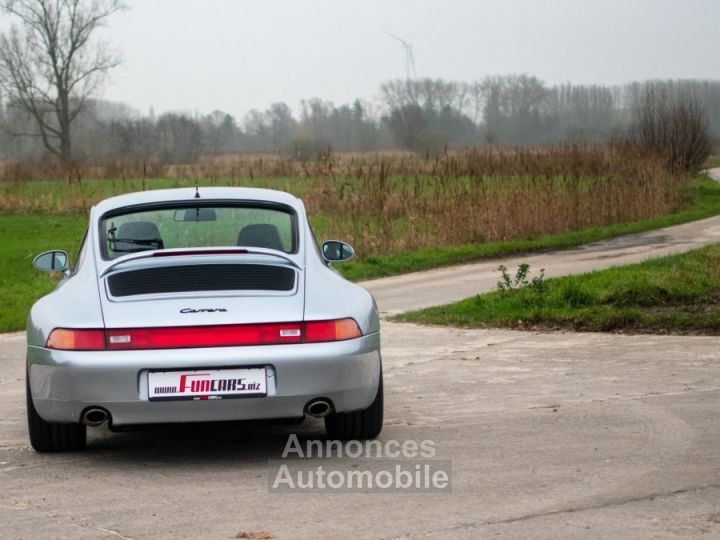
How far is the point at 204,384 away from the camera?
6285mm

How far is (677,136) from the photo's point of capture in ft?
152

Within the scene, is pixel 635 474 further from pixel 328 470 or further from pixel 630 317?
pixel 630 317

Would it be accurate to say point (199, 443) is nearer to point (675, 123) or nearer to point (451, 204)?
point (451, 204)

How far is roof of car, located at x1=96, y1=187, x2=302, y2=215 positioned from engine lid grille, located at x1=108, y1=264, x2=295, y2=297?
0.90 meters

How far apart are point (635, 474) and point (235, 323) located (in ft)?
6.84

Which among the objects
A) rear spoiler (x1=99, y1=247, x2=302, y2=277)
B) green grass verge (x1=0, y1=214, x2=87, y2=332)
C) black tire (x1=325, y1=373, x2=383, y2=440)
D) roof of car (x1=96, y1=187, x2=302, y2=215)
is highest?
roof of car (x1=96, y1=187, x2=302, y2=215)

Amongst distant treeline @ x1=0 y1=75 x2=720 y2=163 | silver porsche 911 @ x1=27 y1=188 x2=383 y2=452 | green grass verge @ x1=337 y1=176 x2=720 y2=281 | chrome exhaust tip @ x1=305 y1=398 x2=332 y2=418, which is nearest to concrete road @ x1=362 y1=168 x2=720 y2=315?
green grass verge @ x1=337 y1=176 x2=720 y2=281

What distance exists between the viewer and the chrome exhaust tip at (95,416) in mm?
6354

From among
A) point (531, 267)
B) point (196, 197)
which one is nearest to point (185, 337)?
point (196, 197)

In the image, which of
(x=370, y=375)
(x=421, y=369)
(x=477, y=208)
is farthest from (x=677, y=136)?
(x=370, y=375)

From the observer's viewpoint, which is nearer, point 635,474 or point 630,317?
point 635,474

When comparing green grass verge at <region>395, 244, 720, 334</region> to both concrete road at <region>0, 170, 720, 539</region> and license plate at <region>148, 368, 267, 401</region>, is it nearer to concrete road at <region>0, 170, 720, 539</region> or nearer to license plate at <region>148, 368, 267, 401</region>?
concrete road at <region>0, 170, 720, 539</region>

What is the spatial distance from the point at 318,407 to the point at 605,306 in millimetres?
7098

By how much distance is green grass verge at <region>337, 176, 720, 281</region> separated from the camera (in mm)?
20503
